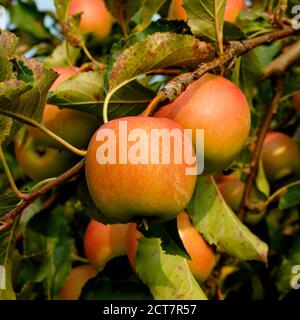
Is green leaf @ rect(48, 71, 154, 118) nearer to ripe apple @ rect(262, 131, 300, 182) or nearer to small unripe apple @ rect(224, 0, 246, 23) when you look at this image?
small unripe apple @ rect(224, 0, 246, 23)

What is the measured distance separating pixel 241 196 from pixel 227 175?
2.9 inches

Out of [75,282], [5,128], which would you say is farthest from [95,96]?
[75,282]

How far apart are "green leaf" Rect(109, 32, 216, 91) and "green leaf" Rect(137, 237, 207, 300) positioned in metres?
0.30

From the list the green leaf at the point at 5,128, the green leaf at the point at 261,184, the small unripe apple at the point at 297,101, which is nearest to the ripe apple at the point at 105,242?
the green leaf at the point at 261,184

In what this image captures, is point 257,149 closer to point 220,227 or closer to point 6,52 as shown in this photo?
point 220,227

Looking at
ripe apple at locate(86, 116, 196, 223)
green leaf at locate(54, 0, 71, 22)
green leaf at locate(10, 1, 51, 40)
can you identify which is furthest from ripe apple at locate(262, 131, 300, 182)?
green leaf at locate(10, 1, 51, 40)

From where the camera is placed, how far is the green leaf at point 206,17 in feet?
3.48

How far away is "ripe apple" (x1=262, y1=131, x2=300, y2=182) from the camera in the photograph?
1.48 meters

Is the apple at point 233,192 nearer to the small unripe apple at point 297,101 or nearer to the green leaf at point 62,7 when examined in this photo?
the small unripe apple at point 297,101

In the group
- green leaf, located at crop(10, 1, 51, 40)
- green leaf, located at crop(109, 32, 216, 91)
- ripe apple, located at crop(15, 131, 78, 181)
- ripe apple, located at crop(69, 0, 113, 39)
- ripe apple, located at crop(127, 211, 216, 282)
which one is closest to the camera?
green leaf, located at crop(109, 32, 216, 91)

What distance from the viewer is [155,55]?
92 centimetres

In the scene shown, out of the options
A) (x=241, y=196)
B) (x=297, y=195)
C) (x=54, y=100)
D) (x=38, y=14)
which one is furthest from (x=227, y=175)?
(x=38, y=14)

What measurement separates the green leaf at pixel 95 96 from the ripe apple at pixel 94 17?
68 cm
